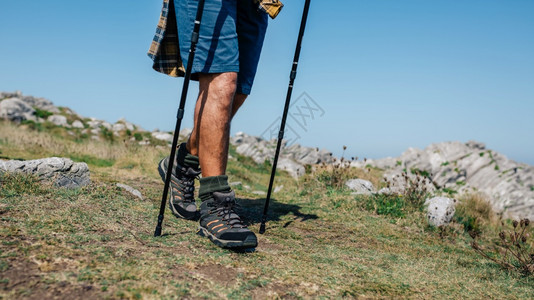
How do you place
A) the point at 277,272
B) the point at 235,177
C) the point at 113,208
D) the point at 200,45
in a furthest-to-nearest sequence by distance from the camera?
the point at 235,177 < the point at 113,208 < the point at 200,45 < the point at 277,272

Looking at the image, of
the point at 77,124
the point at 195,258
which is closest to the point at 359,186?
the point at 195,258

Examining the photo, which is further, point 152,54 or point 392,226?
point 392,226

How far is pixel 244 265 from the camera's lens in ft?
8.32

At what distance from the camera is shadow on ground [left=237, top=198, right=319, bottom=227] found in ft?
14.4

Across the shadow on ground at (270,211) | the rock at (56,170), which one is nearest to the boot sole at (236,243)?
the shadow on ground at (270,211)

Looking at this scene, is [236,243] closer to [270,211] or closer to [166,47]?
[166,47]

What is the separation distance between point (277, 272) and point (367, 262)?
3.31ft

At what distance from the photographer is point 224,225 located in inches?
116

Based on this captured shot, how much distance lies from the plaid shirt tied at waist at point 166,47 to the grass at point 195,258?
134 cm

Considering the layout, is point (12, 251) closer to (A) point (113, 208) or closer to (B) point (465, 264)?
(A) point (113, 208)

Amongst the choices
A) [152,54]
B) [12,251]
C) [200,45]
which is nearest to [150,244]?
[12,251]

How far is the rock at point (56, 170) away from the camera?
3949mm

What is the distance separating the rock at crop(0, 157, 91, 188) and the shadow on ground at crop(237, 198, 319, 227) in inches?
67.5

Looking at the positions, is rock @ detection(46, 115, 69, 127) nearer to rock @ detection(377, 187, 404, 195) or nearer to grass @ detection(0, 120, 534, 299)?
grass @ detection(0, 120, 534, 299)
